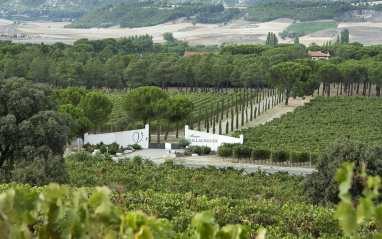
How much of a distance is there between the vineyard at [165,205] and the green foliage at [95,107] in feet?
31.4

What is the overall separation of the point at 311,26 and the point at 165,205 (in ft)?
601

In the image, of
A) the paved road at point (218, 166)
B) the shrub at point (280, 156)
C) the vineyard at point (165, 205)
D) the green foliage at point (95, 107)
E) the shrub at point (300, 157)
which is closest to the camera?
the vineyard at point (165, 205)

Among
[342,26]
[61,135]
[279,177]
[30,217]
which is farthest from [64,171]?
[342,26]

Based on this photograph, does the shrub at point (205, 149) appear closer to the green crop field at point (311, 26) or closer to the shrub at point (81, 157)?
the shrub at point (81, 157)

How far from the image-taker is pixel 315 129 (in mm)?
40844

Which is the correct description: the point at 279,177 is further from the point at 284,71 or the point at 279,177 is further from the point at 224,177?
the point at 284,71

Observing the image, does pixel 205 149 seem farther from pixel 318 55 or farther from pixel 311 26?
pixel 311 26

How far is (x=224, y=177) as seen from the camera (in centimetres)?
2453

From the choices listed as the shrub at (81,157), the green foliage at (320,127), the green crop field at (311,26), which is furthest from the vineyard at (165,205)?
the green crop field at (311,26)

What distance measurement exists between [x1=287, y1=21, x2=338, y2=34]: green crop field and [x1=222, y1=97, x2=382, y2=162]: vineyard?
12902 centimetres

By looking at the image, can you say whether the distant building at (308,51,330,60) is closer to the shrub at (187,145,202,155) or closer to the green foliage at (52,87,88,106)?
the green foliage at (52,87,88,106)

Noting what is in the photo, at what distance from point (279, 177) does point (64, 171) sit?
1136 centimetres

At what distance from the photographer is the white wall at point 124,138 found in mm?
35812

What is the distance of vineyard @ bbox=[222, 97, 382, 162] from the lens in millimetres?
32444
